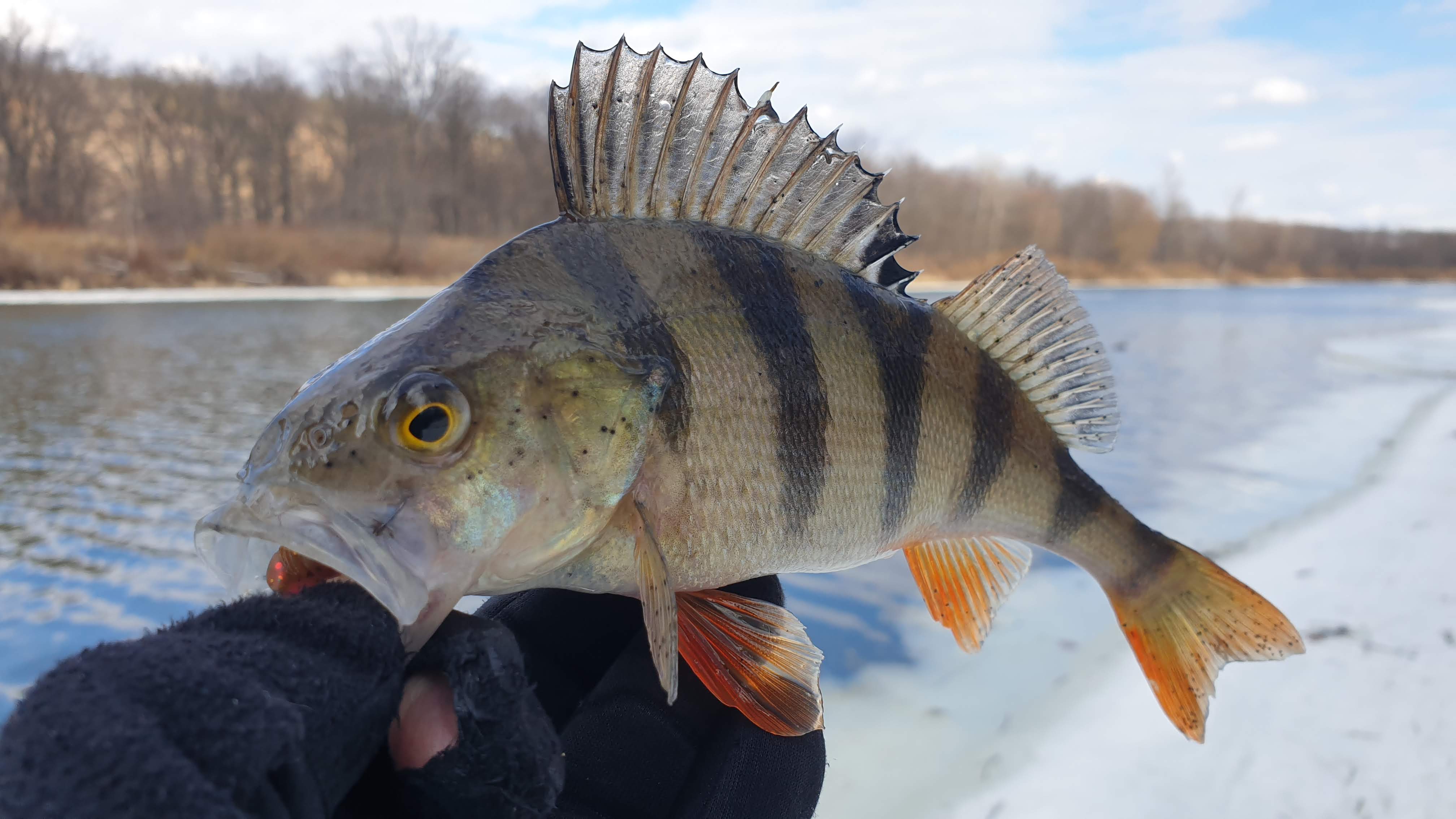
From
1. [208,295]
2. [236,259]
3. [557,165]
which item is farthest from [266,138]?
[557,165]

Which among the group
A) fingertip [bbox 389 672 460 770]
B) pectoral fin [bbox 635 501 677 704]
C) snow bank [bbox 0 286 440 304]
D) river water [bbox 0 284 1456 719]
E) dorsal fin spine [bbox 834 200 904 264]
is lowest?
snow bank [bbox 0 286 440 304]

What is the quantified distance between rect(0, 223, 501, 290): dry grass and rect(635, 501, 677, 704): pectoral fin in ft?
61.9

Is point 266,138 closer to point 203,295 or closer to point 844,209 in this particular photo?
point 203,295

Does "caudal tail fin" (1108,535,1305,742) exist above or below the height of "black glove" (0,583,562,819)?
below

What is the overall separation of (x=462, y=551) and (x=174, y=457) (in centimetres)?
551

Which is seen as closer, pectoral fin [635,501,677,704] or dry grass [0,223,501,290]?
pectoral fin [635,501,677,704]

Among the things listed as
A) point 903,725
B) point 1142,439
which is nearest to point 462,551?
point 903,725

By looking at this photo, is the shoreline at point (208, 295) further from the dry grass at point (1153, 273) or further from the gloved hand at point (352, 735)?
the dry grass at point (1153, 273)

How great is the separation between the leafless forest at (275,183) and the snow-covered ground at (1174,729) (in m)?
16.1

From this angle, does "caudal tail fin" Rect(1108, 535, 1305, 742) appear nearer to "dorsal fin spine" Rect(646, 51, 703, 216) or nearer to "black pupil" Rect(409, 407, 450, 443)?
"dorsal fin spine" Rect(646, 51, 703, 216)

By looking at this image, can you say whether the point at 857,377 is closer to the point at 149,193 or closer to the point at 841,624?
the point at 841,624

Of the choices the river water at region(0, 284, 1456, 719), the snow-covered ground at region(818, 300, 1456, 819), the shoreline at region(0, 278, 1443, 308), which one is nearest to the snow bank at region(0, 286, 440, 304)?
→ the shoreline at region(0, 278, 1443, 308)

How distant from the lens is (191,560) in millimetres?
3654

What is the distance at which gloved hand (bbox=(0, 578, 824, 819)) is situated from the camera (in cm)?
62
